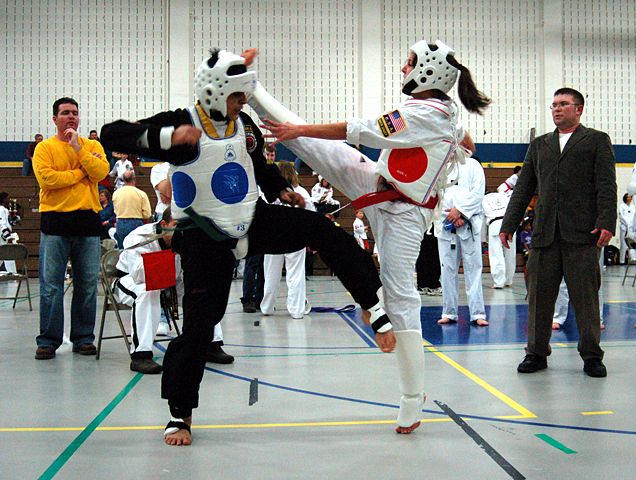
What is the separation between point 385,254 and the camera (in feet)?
11.5

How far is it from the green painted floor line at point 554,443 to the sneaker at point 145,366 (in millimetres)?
2657

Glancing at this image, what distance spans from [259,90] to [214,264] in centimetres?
88

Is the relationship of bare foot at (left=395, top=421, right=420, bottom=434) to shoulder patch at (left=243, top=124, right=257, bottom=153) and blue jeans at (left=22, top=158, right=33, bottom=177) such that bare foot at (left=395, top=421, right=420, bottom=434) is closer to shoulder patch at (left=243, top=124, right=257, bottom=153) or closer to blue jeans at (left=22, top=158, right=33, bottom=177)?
shoulder patch at (left=243, top=124, right=257, bottom=153)

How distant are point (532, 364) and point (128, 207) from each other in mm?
6675

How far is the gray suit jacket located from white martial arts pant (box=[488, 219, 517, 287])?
6172mm

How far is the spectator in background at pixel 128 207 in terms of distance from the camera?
987 centimetres

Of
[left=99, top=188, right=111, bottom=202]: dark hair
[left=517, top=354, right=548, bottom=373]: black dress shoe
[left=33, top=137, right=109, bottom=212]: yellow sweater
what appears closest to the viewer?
[left=517, top=354, right=548, bottom=373]: black dress shoe

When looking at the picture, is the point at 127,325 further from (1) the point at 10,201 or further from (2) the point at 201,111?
(1) the point at 10,201

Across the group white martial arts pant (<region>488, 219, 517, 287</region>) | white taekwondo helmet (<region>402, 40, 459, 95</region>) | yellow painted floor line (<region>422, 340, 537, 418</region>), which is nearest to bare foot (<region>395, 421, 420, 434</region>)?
yellow painted floor line (<region>422, 340, 537, 418</region>)

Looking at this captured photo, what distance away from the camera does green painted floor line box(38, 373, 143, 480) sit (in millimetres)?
2871

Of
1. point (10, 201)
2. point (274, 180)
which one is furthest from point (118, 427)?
point (10, 201)

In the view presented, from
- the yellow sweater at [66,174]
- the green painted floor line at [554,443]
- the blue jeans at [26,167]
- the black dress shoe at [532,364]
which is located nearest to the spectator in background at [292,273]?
the yellow sweater at [66,174]

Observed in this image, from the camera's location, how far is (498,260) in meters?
11.1

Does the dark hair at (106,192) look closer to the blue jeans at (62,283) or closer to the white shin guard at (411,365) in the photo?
the blue jeans at (62,283)
